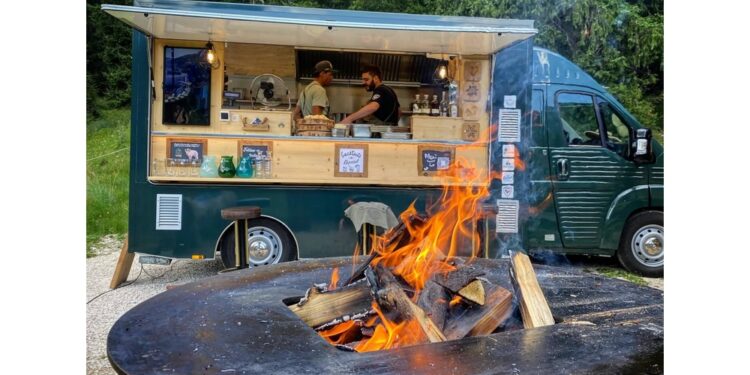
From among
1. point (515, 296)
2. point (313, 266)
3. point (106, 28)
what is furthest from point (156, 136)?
point (515, 296)

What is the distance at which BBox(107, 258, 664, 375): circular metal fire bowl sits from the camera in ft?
6.45

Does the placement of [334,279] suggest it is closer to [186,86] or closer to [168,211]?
[168,211]

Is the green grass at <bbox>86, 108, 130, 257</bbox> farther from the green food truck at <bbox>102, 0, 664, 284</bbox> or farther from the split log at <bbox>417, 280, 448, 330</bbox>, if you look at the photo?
the split log at <bbox>417, 280, 448, 330</bbox>

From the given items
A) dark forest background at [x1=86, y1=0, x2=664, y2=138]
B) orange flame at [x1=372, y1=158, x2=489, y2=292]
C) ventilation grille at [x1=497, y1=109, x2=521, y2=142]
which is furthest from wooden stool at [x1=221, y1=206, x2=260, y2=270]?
orange flame at [x1=372, y1=158, x2=489, y2=292]

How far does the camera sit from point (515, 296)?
2.71 metres

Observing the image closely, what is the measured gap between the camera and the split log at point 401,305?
2.37 m

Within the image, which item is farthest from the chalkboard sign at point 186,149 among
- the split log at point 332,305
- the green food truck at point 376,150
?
the split log at point 332,305

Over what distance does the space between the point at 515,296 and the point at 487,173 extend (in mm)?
4016

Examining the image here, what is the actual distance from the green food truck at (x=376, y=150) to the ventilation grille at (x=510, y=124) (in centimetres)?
2

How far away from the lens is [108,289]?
635 cm

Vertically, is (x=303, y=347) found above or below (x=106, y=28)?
below

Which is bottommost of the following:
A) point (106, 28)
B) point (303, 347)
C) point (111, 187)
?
point (303, 347)

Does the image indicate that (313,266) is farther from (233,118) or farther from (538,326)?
(233,118)

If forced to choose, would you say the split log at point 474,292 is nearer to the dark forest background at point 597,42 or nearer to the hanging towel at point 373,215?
the hanging towel at point 373,215
